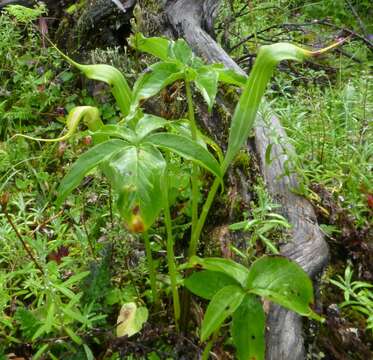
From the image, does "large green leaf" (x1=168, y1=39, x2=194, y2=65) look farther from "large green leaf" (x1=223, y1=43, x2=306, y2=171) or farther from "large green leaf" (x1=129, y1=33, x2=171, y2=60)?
"large green leaf" (x1=223, y1=43, x2=306, y2=171)

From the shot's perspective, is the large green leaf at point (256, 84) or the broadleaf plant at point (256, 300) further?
the large green leaf at point (256, 84)

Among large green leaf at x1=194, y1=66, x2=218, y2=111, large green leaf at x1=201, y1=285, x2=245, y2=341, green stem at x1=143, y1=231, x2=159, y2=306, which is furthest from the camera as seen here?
green stem at x1=143, y1=231, x2=159, y2=306

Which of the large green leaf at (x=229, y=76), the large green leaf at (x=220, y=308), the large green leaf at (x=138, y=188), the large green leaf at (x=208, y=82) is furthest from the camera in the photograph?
the large green leaf at (x=229, y=76)

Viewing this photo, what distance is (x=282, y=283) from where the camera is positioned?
142 centimetres

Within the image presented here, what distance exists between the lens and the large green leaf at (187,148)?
4.48 feet

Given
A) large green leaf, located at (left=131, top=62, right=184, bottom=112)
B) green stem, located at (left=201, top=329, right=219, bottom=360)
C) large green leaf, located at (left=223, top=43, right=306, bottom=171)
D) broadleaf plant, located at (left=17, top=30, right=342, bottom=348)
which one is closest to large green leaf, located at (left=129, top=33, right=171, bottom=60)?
broadleaf plant, located at (left=17, top=30, right=342, bottom=348)

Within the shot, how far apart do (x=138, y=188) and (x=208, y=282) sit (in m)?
0.40

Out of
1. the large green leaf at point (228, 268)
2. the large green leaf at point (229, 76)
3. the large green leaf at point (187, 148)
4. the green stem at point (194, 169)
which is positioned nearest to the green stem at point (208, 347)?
the large green leaf at point (228, 268)

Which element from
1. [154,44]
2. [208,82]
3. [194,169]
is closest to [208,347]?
[194,169]

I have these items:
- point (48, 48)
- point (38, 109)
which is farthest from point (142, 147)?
point (48, 48)

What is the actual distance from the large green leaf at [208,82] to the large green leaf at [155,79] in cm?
6

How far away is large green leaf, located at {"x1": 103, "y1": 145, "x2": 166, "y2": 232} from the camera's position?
1283 mm

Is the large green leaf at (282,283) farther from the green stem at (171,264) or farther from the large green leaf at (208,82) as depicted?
the large green leaf at (208,82)

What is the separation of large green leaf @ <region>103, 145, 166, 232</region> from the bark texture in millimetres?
699
